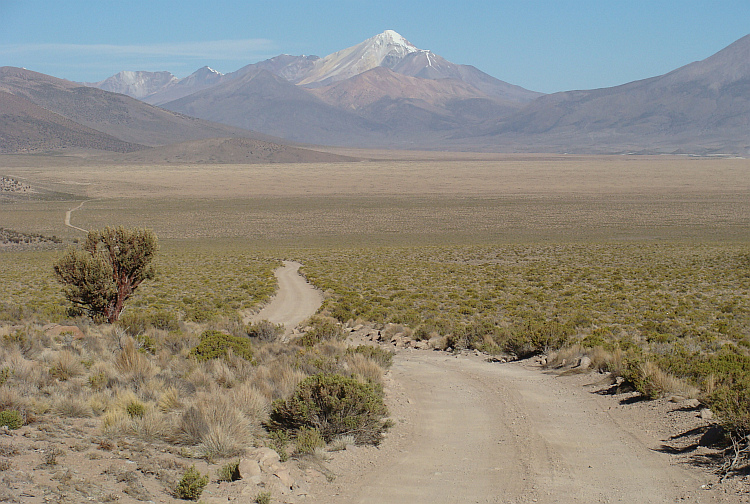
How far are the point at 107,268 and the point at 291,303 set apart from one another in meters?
8.54

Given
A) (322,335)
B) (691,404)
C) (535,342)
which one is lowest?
(322,335)

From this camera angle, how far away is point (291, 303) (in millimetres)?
23938

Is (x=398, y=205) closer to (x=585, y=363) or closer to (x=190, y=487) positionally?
(x=585, y=363)

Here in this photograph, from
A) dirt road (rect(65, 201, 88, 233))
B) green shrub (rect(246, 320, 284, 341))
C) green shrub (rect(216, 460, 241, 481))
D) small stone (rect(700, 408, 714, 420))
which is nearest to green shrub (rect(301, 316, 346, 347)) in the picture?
green shrub (rect(246, 320, 284, 341))

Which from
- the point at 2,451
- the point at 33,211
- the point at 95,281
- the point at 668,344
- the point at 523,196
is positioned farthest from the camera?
the point at 523,196

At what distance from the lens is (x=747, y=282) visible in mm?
26500

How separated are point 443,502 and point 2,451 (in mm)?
4000

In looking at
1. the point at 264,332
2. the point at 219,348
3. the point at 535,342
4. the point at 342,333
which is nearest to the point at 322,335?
the point at 342,333

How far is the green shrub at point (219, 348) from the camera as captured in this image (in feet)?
36.9

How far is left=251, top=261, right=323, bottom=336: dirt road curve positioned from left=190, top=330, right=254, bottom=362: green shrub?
5.15 m

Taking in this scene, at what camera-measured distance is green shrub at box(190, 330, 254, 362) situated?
11.2 metres

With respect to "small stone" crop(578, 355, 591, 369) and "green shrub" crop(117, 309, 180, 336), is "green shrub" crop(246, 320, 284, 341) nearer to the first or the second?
"green shrub" crop(117, 309, 180, 336)

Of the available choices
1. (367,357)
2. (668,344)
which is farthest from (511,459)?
(668,344)

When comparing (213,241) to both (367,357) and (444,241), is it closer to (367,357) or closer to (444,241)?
(444,241)
